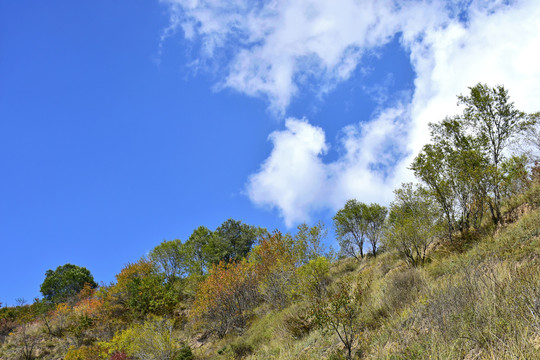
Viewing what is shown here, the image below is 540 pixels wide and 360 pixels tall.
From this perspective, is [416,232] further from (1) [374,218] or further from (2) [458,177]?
(1) [374,218]

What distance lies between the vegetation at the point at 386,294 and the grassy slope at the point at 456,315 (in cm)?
4

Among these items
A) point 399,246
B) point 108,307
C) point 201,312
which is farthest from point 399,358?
point 108,307

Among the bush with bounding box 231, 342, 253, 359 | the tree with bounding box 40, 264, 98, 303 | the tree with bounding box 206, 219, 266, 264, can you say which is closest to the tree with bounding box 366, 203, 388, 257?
the tree with bounding box 206, 219, 266, 264

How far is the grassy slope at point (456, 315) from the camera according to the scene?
5.21 m

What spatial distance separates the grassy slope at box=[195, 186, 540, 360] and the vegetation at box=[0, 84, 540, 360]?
42 mm

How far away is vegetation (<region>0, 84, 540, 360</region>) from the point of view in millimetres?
6410

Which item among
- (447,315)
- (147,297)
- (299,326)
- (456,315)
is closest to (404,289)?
(447,315)

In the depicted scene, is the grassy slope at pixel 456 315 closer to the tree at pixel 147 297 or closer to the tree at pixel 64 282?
the tree at pixel 147 297

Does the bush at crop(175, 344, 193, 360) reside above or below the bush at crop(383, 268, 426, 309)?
below

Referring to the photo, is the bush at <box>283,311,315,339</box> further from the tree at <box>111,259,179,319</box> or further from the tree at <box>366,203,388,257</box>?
the tree at <box>366,203,388,257</box>

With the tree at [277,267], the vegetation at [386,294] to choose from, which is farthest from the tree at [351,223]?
the tree at [277,267]

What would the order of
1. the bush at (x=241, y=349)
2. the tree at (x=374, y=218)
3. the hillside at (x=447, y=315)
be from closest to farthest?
the hillside at (x=447, y=315) → the bush at (x=241, y=349) → the tree at (x=374, y=218)

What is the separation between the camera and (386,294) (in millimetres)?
10883

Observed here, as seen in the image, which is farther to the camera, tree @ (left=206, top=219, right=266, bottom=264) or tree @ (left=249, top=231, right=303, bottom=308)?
tree @ (left=206, top=219, right=266, bottom=264)
